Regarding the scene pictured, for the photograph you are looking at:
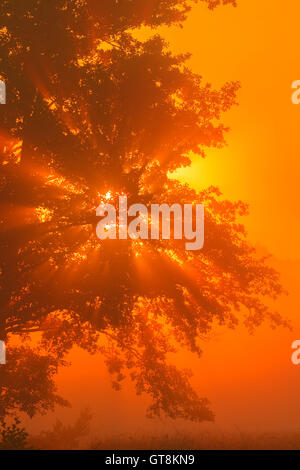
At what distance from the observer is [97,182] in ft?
49.2

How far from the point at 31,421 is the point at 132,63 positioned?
29.0 m

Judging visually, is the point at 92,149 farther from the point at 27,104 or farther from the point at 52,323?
the point at 52,323

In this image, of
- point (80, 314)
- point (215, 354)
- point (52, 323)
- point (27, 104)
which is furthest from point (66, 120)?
point (215, 354)

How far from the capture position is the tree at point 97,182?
15016 mm

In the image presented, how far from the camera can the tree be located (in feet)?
49.3

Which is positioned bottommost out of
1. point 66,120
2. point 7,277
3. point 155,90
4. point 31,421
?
point 31,421

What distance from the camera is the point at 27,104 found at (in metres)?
15.3

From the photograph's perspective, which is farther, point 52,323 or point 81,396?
point 81,396

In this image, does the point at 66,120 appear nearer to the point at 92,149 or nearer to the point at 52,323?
the point at 92,149

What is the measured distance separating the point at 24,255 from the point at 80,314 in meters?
2.36

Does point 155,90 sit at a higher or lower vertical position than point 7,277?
higher
